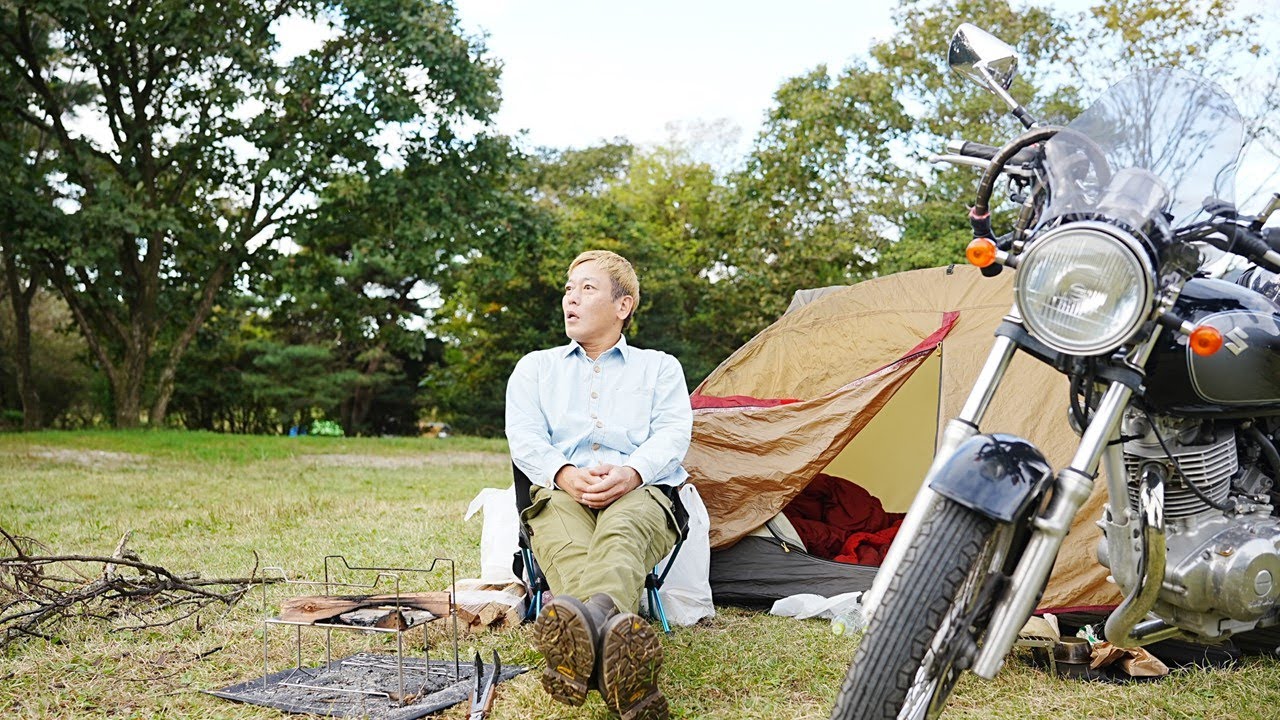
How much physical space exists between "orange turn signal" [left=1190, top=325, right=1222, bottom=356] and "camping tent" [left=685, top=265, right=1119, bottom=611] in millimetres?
1647

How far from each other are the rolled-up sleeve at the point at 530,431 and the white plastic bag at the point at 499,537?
1.45 feet

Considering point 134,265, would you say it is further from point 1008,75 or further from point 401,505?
point 1008,75

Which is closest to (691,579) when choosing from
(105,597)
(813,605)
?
(813,605)

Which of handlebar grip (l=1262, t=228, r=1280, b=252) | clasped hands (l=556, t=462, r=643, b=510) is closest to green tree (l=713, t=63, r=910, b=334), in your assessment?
clasped hands (l=556, t=462, r=643, b=510)

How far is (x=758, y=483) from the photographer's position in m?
3.94

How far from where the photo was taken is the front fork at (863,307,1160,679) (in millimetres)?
1710

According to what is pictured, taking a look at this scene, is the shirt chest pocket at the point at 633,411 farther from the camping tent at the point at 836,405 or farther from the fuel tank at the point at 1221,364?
the fuel tank at the point at 1221,364

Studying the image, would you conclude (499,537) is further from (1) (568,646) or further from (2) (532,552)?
(1) (568,646)

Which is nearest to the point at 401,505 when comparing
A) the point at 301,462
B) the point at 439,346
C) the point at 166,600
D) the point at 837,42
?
the point at 166,600

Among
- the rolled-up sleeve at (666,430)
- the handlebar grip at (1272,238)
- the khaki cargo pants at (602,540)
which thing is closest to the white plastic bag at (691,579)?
the rolled-up sleeve at (666,430)

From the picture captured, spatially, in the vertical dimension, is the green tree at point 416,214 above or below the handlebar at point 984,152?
above

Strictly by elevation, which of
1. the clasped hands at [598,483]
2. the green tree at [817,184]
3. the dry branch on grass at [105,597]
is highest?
the green tree at [817,184]

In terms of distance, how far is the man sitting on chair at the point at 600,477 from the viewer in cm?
226

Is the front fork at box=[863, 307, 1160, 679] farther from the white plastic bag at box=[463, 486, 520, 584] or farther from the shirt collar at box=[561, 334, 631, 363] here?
the white plastic bag at box=[463, 486, 520, 584]
